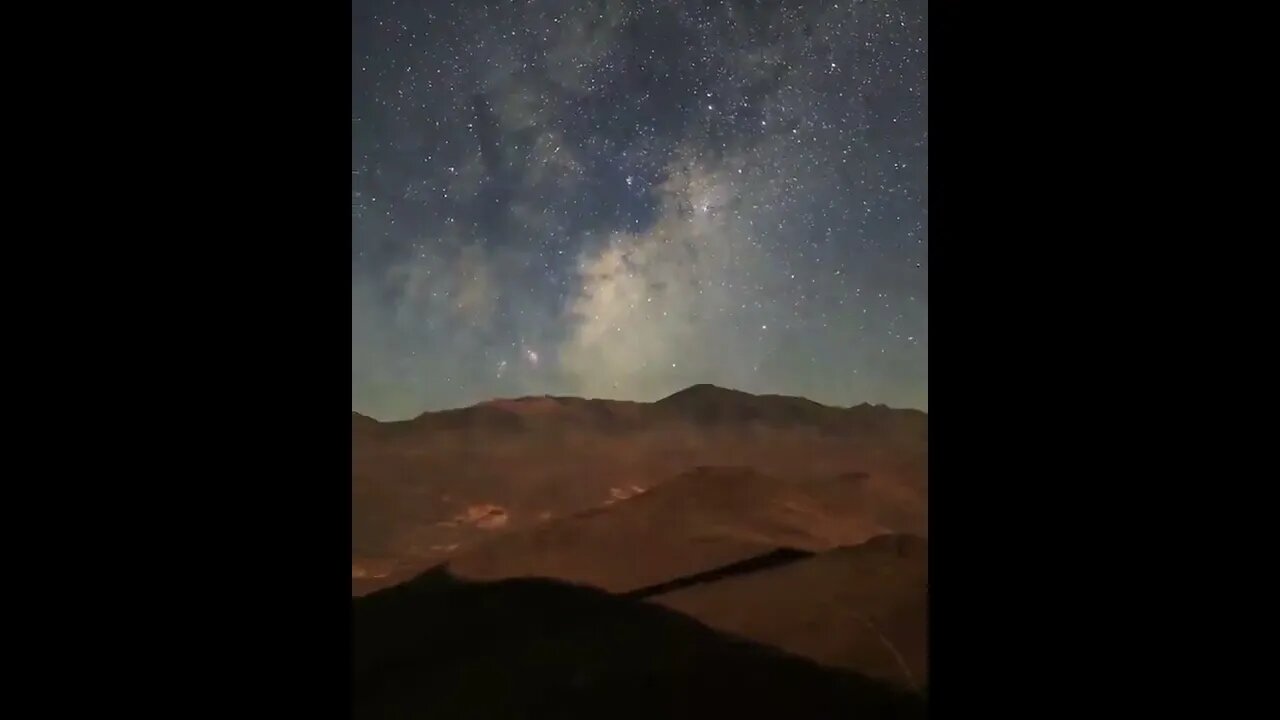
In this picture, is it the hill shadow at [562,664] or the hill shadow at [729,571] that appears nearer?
the hill shadow at [562,664]

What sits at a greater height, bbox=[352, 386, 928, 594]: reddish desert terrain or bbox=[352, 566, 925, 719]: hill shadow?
bbox=[352, 386, 928, 594]: reddish desert terrain

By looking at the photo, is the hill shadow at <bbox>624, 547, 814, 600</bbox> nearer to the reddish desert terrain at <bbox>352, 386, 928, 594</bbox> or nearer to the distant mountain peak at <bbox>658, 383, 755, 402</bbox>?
the reddish desert terrain at <bbox>352, 386, 928, 594</bbox>

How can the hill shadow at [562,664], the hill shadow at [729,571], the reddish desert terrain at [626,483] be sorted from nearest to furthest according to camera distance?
the hill shadow at [562,664] < the hill shadow at [729,571] < the reddish desert terrain at [626,483]

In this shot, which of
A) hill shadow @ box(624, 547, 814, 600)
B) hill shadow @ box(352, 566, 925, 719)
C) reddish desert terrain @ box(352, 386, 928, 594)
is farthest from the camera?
reddish desert terrain @ box(352, 386, 928, 594)

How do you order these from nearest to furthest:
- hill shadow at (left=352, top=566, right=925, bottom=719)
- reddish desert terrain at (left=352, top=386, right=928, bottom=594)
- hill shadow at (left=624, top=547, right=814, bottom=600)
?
hill shadow at (left=352, top=566, right=925, bottom=719), hill shadow at (left=624, top=547, right=814, bottom=600), reddish desert terrain at (left=352, top=386, right=928, bottom=594)

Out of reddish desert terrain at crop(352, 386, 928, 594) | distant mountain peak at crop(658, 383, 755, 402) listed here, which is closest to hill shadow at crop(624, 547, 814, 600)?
reddish desert terrain at crop(352, 386, 928, 594)

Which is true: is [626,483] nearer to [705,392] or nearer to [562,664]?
[705,392]

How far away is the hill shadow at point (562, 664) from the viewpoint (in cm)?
214

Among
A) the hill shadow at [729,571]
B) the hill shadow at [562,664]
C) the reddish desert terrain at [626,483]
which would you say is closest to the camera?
the hill shadow at [562,664]

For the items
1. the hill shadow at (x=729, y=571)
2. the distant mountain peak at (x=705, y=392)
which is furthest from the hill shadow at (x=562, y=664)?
the distant mountain peak at (x=705, y=392)

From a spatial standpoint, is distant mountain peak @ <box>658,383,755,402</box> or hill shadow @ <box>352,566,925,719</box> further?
distant mountain peak @ <box>658,383,755,402</box>

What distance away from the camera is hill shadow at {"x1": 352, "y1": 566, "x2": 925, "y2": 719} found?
84.4 inches

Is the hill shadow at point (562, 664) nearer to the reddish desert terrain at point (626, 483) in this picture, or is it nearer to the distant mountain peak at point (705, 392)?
the reddish desert terrain at point (626, 483)
